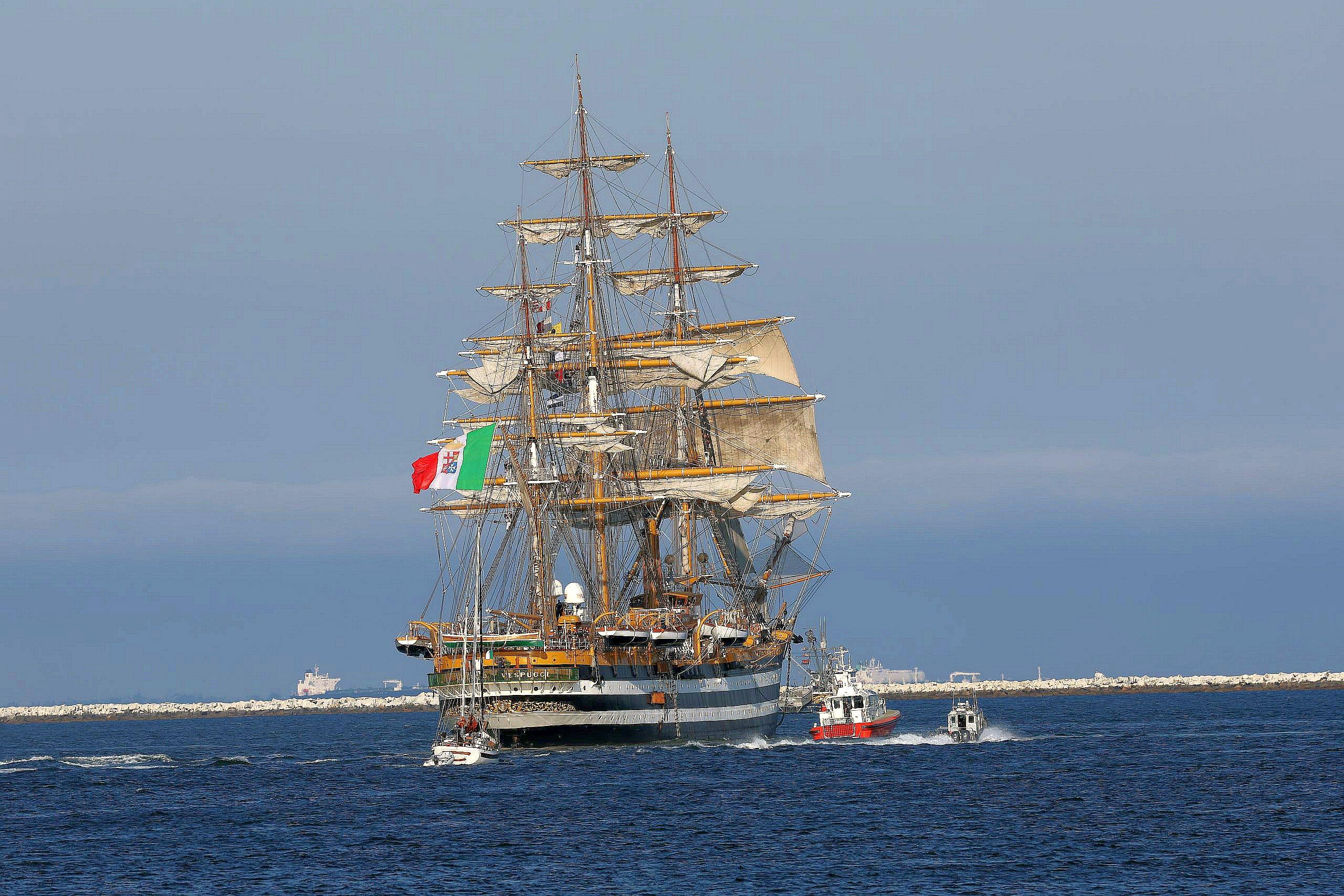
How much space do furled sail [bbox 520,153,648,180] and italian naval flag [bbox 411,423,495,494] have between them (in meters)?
31.2

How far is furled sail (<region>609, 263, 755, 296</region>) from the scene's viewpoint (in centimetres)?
13650

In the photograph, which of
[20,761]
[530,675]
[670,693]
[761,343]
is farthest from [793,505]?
[20,761]

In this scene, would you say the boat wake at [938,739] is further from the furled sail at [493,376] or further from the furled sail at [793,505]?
the furled sail at [493,376]

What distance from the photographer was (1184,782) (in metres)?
74.5

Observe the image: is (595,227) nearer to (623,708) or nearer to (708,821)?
(623,708)

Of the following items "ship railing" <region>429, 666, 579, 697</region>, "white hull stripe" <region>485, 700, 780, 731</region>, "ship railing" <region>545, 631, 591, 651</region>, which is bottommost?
"white hull stripe" <region>485, 700, 780, 731</region>

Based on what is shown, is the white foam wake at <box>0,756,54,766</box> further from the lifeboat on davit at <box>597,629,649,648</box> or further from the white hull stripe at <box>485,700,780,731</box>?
the lifeboat on davit at <box>597,629,649,648</box>

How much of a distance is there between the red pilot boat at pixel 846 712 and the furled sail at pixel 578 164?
36550 millimetres

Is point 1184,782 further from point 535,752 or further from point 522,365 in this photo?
point 522,365

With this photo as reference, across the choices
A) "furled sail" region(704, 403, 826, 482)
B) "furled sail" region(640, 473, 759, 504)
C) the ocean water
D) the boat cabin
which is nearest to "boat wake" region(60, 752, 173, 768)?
the ocean water

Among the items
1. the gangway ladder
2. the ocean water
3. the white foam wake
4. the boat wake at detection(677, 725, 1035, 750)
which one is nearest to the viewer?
the ocean water

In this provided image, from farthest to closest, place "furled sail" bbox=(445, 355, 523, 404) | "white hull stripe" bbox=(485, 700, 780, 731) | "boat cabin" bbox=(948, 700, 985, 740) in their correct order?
"furled sail" bbox=(445, 355, 523, 404), "boat cabin" bbox=(948, 700, 985, 740), "white hull stripe" bbox=(485, 700, 780, 731)

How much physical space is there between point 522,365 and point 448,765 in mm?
25872

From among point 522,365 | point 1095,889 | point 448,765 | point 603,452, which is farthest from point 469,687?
point 1095,889
